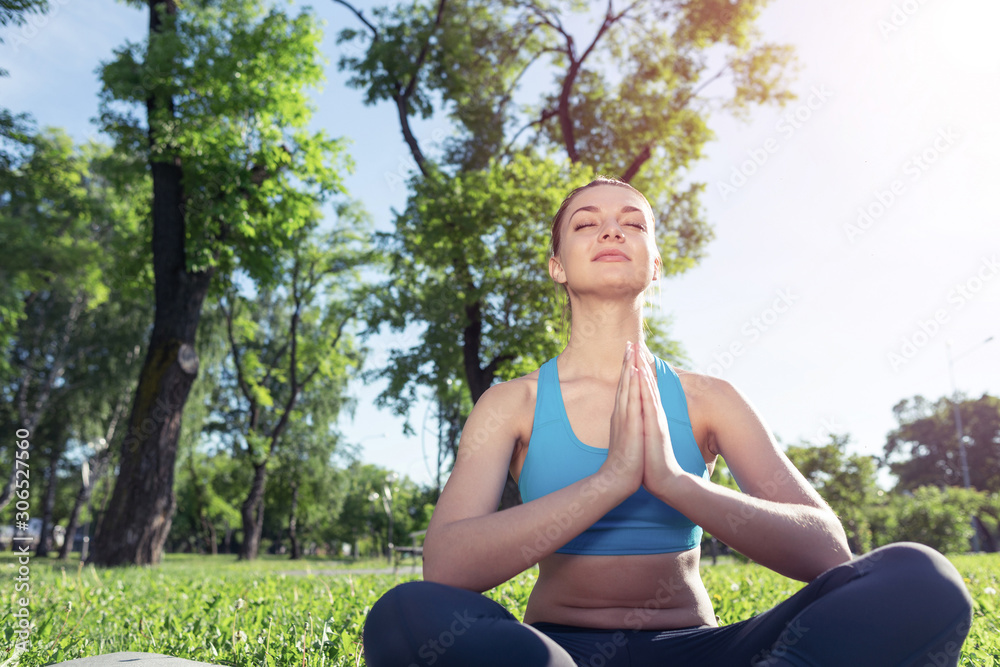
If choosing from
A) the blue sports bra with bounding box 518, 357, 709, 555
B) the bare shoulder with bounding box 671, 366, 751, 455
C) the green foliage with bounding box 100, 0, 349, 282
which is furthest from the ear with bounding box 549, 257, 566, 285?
the green foliage with bounding box 100, 0, 349, 282

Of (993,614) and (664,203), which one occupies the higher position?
(664,203)

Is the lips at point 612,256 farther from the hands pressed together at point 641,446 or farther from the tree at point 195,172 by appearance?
the tree at point 195,172

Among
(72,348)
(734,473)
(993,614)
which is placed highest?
(72,348)

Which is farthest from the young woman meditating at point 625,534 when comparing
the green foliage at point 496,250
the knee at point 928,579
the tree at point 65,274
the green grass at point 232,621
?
the tree at point 65,274

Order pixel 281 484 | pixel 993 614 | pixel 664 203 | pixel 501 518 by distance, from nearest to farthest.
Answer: pixel 501 518 < pixel 993 614 < pixel 664 203 < pixel 281 484

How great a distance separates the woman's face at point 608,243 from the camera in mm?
2098

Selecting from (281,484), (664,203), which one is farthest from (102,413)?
(664,203)

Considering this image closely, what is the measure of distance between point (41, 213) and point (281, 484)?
64.6 feet

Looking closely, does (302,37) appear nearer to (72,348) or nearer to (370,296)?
(370,296)

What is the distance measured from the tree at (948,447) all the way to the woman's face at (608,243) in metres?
62.6

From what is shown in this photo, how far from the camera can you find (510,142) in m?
17.7

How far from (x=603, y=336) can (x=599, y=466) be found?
A: 51 cm

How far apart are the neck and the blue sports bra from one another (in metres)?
0.17

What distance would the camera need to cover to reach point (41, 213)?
18.3m
